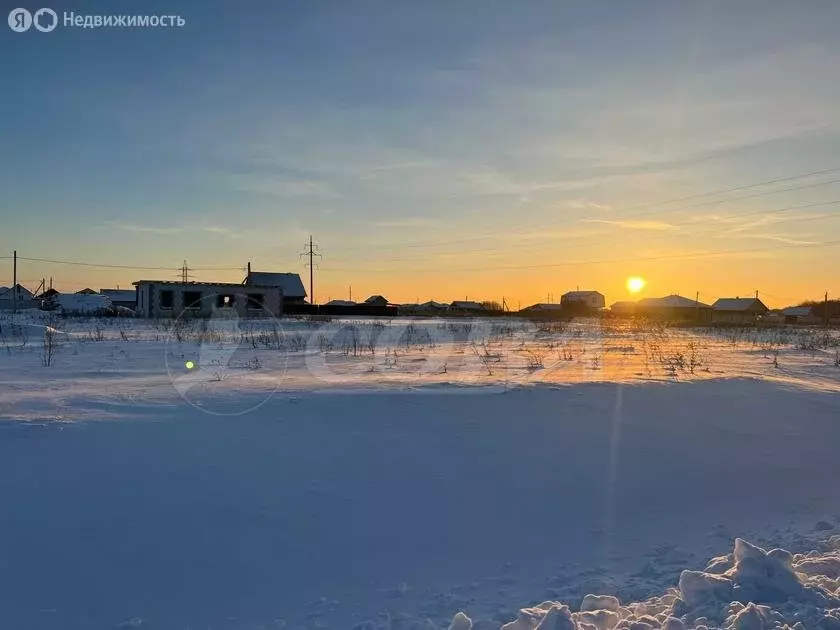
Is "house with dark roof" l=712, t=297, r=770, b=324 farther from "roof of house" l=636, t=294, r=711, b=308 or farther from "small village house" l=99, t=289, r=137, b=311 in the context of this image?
"small village house" l=99, t=289, r=137, b=311

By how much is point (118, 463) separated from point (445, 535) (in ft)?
9.65

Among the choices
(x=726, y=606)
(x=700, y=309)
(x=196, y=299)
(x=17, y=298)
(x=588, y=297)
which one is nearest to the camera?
(x=726, y=606)

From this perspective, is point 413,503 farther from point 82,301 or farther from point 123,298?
point 123,298

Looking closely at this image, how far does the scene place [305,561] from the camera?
14.0 ft

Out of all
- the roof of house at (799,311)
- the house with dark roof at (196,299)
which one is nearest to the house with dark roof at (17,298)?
the house with dark roof at (196,299)

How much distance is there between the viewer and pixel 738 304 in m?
82.1

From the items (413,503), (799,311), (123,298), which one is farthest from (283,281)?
(799,311)

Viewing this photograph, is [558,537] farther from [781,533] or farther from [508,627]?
[781,533]

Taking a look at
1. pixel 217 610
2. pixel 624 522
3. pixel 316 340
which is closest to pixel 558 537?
pixel 624 522

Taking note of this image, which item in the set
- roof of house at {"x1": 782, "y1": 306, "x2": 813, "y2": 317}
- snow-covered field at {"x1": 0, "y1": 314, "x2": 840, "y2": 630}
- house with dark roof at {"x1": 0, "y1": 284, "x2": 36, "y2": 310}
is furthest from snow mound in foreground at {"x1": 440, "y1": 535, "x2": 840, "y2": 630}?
roof of house at {"x1": 782, "y1": 306, "x2": 813, "y2": 317}

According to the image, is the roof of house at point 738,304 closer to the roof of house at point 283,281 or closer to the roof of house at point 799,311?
the roof of house at point 799,311

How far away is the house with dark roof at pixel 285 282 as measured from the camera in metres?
57.4

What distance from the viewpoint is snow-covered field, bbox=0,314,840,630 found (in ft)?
12.2

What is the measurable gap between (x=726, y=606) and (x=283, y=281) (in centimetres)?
5712
